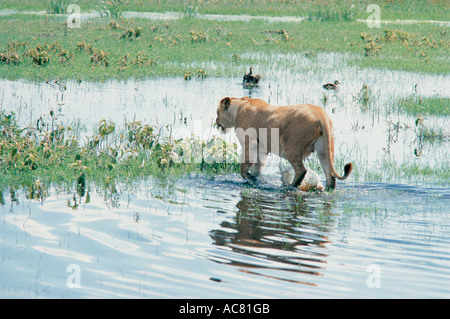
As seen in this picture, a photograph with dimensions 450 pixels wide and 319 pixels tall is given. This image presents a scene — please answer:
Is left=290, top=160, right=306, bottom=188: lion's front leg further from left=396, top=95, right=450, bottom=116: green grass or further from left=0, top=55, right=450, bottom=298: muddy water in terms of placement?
left=396, top=95, right=450, bottom=116: green grass

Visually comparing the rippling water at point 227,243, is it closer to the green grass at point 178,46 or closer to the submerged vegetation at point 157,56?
the submerged vegetation at point 157,56

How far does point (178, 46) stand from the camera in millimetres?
22297

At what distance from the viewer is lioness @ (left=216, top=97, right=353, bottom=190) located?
27.2 ft

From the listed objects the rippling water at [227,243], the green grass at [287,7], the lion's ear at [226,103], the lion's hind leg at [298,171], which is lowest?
the rippling water at [227,243]

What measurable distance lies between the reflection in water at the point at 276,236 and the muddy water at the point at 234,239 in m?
0.01

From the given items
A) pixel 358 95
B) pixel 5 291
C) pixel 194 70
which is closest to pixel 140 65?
pixel 194 70

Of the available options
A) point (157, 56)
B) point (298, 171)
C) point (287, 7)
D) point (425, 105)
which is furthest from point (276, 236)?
point (287, 7)

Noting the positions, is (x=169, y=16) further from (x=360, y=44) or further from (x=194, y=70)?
(x=194, y=70)

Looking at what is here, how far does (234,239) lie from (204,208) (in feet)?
3.91

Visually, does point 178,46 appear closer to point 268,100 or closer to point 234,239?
point 268,100

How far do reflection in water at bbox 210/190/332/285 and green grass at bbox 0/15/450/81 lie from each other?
32.6 feet

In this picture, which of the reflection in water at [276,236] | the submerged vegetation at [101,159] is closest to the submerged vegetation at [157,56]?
the submerged vegetation at [101,159]

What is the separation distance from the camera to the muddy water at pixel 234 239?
17.7 feet

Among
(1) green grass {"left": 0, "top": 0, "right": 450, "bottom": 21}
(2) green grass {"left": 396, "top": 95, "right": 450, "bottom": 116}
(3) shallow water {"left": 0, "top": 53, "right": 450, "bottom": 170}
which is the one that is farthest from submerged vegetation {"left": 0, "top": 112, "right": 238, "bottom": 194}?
(1) green grass {"left": 0, "top": 0, "right": 450, "bottom": 21}
